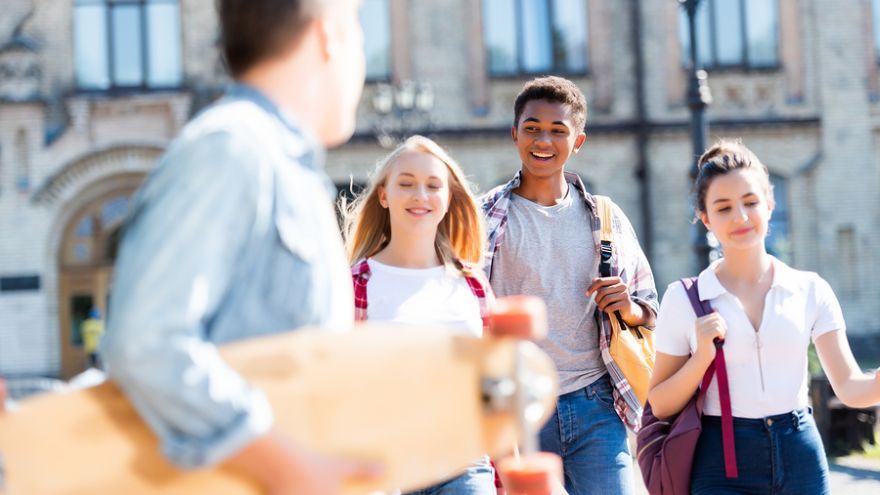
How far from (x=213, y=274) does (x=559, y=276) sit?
9.37 feet

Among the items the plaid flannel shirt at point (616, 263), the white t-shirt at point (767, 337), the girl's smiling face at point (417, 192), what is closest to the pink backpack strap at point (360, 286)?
the girl's smiling face at point (417, 192)

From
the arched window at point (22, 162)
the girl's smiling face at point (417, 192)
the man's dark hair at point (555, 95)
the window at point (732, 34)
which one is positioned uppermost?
the window at point (732, 34)

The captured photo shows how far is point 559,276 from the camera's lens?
14.0 feet

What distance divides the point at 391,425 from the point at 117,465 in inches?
15.9

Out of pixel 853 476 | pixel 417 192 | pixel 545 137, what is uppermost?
pixel 545 137

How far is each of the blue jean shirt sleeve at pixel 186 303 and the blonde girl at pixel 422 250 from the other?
2153mm

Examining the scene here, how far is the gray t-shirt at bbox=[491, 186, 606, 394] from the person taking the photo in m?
4.20

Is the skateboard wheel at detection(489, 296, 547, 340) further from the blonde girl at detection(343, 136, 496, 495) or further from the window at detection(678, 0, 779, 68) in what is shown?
the window at detection(678, 0, 779, 68)

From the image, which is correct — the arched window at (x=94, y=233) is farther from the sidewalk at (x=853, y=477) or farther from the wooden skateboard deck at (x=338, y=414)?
the wooden skateboard deck at (x=338, y=414)

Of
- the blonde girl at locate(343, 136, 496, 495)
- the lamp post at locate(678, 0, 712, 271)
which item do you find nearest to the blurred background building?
the lamp post at locate(678, 0, 712, 271)

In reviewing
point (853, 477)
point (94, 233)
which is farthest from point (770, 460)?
point (94, 233)

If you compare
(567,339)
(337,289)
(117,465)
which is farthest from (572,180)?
(117,465)

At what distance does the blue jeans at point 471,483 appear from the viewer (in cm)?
364

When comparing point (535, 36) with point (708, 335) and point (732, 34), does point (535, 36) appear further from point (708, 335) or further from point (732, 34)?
point (708, 335)
